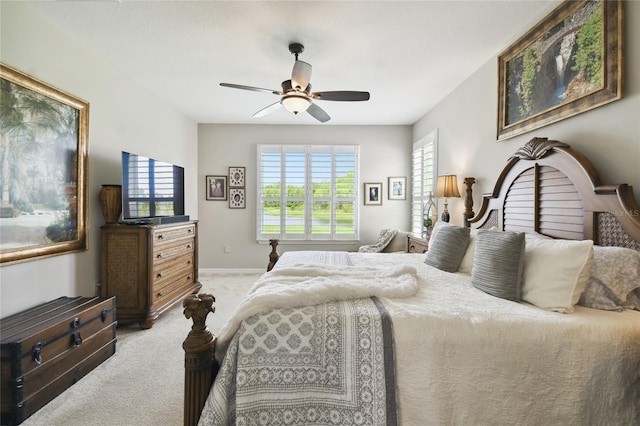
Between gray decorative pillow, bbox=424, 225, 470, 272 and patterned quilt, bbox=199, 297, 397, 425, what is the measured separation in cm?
119

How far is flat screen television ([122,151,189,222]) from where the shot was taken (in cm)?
277

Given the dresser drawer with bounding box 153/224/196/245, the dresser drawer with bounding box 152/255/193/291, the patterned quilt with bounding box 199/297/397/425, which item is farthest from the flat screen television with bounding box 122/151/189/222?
the patterned quilt with bounding box 199/297/397/425

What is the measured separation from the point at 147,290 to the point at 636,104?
12.9 ft

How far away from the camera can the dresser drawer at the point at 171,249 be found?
289 centimetres

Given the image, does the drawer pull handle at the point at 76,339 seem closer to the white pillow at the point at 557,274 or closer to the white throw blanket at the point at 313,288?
the white throw blanket at the point at 313,288

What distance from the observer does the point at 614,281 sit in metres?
1.36

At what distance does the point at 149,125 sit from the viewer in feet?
11.8

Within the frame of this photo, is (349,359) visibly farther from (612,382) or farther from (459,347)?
(612,382)

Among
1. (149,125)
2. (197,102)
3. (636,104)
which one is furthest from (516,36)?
(149,125)

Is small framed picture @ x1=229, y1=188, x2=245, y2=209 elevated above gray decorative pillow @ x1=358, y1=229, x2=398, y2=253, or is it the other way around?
small framed picture @ x1=229, y1=188, x2=245, y2=209

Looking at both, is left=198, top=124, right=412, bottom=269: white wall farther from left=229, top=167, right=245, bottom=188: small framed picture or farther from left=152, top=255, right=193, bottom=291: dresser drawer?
left=152, top=255, right=193, bottom=291: dresser drawer

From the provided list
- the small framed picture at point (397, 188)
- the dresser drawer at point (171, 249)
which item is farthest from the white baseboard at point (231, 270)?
the small framed picture at point (397, 188)

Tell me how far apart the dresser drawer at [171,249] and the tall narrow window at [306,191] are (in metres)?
1.45

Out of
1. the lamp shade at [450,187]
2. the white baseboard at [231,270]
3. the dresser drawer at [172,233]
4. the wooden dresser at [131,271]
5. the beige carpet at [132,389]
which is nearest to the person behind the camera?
the beige carpet at [132,389]
